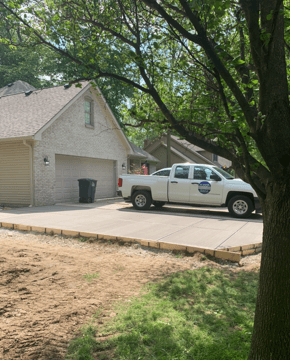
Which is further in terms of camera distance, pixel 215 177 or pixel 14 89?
pixel 14 89

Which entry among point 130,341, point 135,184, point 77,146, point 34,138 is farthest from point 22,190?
point 130,341

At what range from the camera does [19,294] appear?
3.94 metres

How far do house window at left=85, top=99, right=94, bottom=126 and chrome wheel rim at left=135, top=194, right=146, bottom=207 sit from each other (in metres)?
6.84

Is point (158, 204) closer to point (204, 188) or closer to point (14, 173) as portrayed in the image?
point (204, 188)

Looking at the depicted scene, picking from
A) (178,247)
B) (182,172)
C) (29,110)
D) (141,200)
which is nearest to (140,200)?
(141,200)

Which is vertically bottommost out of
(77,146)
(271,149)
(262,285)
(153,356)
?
(153,356)

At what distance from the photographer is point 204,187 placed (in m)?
12.0

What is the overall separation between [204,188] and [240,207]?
156 cm

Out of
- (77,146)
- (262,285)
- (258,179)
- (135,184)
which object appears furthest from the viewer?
(77,146)

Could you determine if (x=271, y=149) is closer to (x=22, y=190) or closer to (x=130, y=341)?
(x=130, y=341)

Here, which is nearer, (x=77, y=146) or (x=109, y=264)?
(x=109, y=264)

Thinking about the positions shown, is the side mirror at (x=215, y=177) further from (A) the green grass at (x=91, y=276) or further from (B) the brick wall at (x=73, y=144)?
(A) the green grass at (x=91, y=276)

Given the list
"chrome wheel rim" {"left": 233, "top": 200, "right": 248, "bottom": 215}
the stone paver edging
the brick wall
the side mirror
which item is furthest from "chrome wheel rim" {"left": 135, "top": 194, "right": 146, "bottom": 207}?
the stone paver edging

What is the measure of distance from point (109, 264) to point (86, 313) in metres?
1.80
